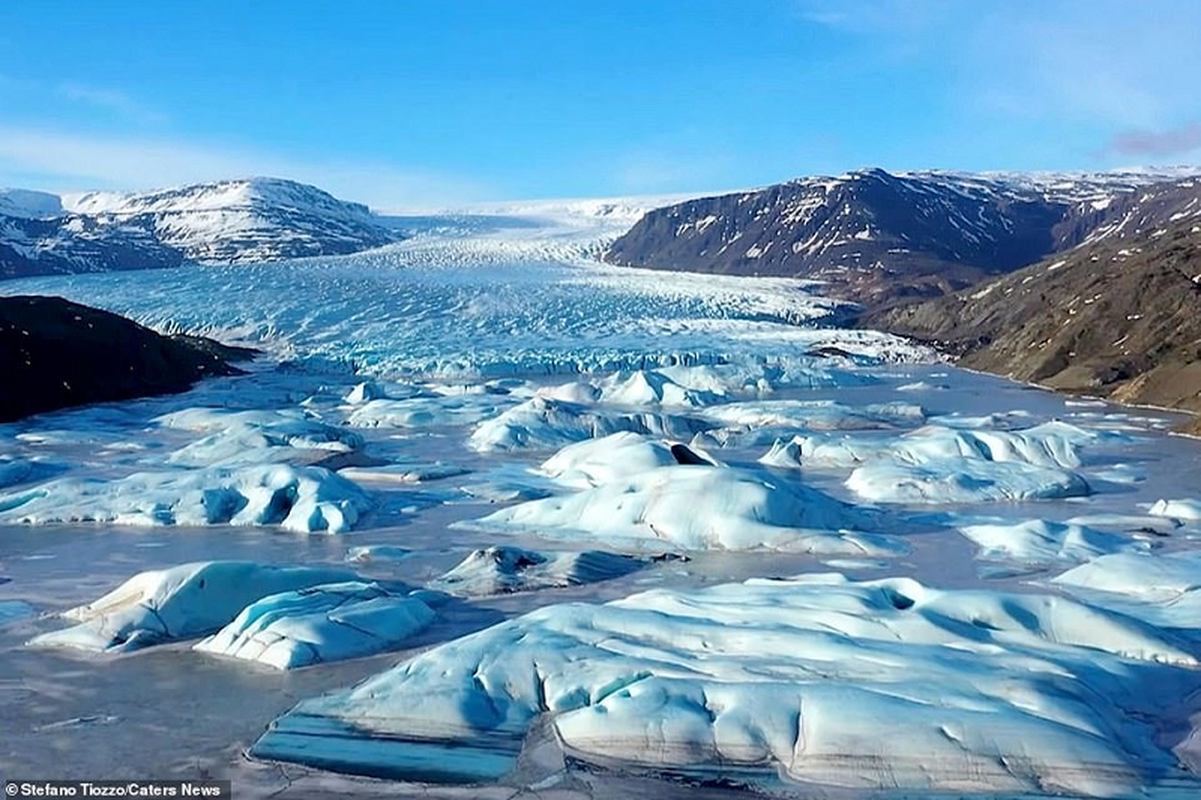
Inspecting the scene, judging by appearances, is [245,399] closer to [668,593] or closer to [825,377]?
[825,377]

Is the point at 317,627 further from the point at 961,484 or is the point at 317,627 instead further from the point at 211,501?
the point at 961,484

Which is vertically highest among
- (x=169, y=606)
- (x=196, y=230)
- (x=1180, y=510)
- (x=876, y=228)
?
(x=876, y=228)

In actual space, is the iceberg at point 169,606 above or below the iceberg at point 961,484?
below

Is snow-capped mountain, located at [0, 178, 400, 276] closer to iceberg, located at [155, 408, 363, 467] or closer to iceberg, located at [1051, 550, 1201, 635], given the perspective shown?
iceberg, located at [155, 408, 363, 467]

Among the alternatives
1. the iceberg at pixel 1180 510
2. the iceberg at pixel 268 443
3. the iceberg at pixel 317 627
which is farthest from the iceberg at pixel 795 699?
the iceberg at pixel 268 443

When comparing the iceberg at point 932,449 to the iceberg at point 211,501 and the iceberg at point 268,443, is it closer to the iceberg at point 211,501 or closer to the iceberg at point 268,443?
the iceberg at point 211,501

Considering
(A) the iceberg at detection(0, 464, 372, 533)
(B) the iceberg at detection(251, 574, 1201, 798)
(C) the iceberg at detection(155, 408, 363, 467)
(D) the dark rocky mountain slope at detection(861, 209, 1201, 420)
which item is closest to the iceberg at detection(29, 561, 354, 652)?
(B) the iceberg at detection(251, 574, 1201, 798)

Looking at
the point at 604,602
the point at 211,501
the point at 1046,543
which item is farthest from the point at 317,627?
the point at 1046,543
